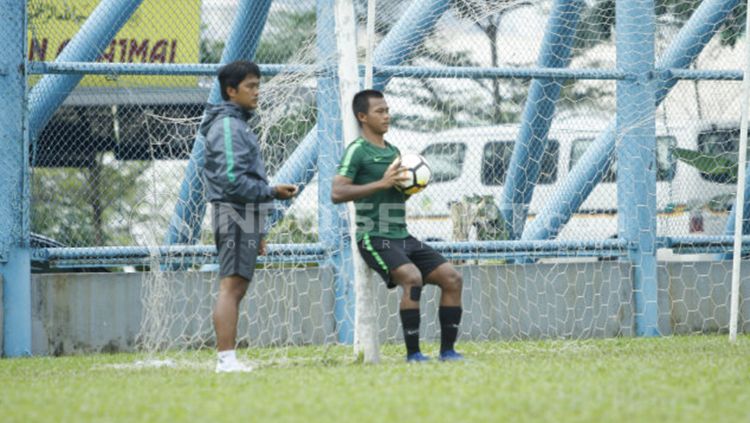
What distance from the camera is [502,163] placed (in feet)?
39.2

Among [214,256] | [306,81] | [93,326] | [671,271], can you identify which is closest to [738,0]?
[671,271]

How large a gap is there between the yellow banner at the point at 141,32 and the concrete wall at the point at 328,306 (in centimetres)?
168

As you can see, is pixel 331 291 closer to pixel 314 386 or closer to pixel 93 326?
pixel 93 326

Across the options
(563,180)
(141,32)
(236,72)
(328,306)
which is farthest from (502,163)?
(236,72)

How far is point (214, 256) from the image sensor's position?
9.03m

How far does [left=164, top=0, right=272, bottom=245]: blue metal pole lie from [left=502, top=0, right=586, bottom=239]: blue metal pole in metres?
2.36

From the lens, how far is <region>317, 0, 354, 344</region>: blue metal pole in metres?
9.04

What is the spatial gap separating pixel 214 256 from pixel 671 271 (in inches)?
144

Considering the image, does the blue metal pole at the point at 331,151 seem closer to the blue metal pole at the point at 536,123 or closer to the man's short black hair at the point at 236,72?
the blue metal pole at the point at 536,123

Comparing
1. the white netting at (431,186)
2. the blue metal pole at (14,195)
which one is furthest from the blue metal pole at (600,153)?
the blue metal pole at (14,195)

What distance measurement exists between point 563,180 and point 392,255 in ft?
13.6

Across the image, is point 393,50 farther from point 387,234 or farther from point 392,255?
point 392,255

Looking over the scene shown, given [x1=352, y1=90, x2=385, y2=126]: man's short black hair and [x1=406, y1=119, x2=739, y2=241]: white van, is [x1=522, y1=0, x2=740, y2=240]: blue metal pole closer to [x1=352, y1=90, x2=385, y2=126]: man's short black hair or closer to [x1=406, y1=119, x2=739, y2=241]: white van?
[x1=406, y1=119, x2=739, y2=241]: white van

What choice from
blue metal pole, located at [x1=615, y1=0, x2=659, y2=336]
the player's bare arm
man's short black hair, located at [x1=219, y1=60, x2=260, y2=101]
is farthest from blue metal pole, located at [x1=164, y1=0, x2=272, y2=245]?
blue metal pole, located at [x1=615, y1=0, x2=659, y2=336]
